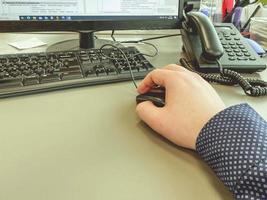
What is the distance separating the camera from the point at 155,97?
0.61 meters

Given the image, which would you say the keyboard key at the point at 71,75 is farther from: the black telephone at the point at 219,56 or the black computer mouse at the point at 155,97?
the black telephone at the point at 219,56

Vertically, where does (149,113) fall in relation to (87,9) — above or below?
below

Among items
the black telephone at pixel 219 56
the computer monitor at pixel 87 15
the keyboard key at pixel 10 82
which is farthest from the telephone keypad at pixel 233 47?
the keyboard key at pixel 10 82

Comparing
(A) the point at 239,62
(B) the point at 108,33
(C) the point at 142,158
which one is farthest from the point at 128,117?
(B) the point at 108,33

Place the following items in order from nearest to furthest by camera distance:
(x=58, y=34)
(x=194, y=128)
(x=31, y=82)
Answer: (x=194, y=128)
(x=31, y=82)
(x=58, y=34)

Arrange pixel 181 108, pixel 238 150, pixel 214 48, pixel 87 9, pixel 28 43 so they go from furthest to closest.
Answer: pixel 28 43
pixel 87 9
pixel 214 48
pixel 181 108
pixel 238 150

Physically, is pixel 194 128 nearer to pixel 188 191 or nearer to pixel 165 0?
pixel 188 191

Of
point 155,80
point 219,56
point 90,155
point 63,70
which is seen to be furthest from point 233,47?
point 90,155

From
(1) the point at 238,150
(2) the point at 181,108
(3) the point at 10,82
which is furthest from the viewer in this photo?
(3) the point at 10,82

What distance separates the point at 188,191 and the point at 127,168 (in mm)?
93

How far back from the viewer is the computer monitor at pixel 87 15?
86cm

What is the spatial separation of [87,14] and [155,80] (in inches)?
14.7

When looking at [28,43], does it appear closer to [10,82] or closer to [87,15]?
[87,15]

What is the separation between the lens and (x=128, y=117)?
610 millimetres
